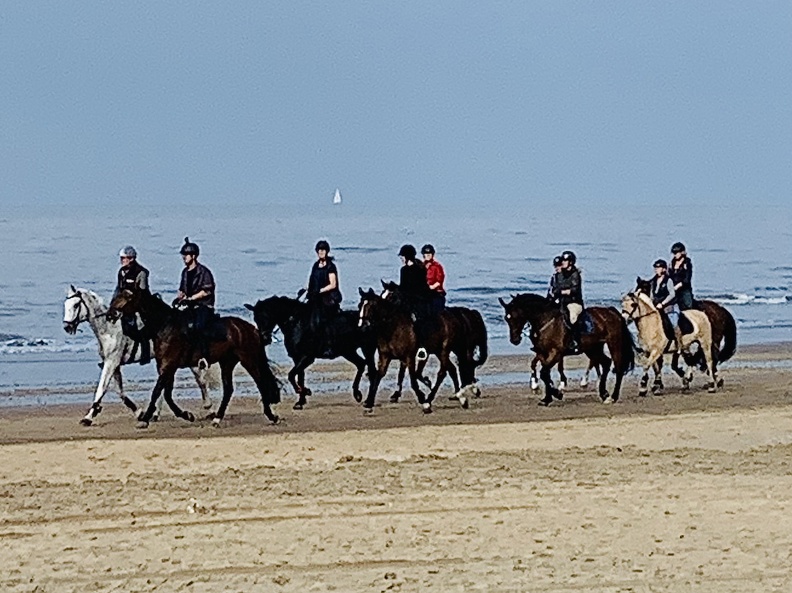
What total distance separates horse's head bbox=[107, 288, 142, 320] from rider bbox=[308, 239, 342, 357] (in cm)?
328

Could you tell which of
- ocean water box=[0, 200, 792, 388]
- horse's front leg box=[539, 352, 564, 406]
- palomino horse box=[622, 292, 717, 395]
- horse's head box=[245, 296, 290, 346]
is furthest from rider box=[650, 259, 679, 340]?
ocean water box=[0, 200, 792, 388]

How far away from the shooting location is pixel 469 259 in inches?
2876

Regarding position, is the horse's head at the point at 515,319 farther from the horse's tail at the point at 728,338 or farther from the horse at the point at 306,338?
the horse's tail at the point at 728,338

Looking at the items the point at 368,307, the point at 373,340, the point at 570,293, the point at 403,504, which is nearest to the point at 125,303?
the point at 368,307

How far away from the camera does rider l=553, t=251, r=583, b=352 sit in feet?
68.5

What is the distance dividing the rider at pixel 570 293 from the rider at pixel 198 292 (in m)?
4.62

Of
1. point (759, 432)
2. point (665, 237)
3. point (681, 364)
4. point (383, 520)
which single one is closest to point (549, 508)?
point (383, 520)

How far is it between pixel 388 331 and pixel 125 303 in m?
3.53

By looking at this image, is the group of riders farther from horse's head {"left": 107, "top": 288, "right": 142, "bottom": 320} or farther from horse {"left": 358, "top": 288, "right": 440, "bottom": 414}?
horse's head {"left": 107, "top": 288, "right": 142, "bottom": 320}

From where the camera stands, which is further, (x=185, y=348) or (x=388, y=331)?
(x=388, y=331)

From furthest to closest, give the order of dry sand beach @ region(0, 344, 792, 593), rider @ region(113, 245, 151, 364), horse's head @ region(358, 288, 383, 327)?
horse's head @ region(358, 288, 383, 327) → rider @ region(113, 245, 151, 364) → dry sand beach @ region(0, 344, 792, 593)

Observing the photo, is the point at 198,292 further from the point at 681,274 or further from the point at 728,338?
the point at 728,338

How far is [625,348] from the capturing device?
71.4 feet

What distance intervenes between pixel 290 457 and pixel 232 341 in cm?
320
